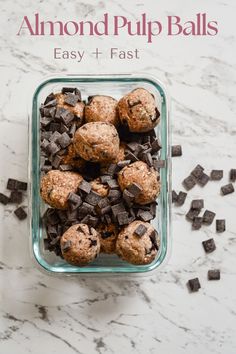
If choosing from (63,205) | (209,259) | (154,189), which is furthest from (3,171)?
(209,259)

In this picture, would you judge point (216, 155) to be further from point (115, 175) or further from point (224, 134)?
point (115, 175)

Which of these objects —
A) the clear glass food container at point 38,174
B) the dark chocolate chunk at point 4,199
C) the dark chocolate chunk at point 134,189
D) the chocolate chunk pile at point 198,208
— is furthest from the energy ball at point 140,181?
the dark chocolate chunk at point 4,199

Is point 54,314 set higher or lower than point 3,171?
lower

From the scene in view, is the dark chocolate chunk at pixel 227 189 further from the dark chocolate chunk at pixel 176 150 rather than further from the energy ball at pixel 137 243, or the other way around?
the energy ball at pixel 137 243

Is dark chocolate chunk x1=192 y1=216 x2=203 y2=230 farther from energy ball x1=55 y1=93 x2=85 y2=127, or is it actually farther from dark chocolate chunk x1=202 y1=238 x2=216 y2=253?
energy ball x1=55 y1=93 x2=85 y2=127

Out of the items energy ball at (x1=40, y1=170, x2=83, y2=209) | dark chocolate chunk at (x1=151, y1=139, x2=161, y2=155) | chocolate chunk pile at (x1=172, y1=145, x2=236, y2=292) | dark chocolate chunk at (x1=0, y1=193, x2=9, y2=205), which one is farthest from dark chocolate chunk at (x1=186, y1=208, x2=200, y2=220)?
dark chocolate chunk at (x1=0, y1=193, x2=9, y2=205)

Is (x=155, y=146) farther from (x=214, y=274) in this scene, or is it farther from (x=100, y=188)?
(x=214, y=274)

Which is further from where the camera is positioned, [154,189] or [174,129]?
[174,129]
